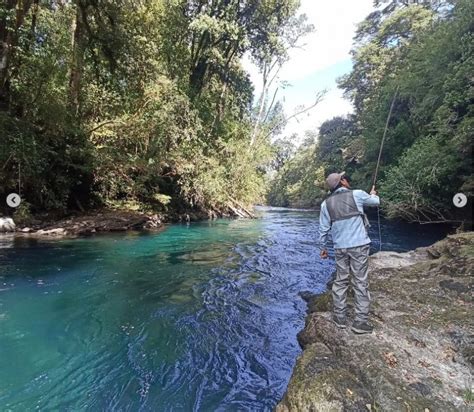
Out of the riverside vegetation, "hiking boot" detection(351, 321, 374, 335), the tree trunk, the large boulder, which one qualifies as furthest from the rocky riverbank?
"hiking boot" detection(351, 321, 374, 335)

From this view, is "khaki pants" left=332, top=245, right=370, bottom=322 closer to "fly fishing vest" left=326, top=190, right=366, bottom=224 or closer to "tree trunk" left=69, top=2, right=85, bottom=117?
"fly fishing vest" left=326, top=190, right=366, bottom=224

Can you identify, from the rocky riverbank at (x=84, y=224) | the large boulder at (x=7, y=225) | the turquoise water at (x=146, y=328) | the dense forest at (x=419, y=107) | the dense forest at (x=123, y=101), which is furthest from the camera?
the dense forest at (x=419, y=107)

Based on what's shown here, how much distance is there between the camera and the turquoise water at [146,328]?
11.4ft

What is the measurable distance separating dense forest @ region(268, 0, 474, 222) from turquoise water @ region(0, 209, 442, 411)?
5082 millimetres

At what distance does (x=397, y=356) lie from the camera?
3449 mm

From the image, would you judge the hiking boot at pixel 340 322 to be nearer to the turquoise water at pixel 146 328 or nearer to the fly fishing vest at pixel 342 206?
the turquoise water at pixel 146 328

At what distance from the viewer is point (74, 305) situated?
5.75m

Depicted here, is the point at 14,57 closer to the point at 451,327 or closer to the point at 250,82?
the point at 451,327

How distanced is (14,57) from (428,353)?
43.0 ft

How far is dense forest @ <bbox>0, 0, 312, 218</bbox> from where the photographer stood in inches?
455

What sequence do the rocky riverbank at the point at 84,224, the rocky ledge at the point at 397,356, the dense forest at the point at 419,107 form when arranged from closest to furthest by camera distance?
the rocky ledge at the point at 397,356
the rocky riverbank at the point at 84,224
the dense forest at the point at 419,107

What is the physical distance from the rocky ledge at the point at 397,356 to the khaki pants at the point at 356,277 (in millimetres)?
258

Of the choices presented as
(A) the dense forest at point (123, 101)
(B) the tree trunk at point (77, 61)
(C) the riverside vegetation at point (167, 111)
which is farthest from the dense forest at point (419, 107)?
(B) the tree trunk at point (77, 61)

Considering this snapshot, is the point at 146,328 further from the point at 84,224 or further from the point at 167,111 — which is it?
the point at 167,111
